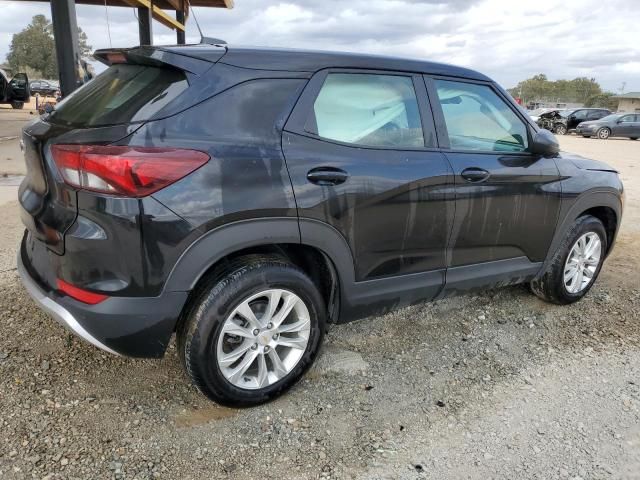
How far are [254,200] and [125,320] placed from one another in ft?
2.53

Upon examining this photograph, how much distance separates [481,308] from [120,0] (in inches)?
391

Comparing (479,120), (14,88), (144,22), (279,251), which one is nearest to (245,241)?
(279,251)

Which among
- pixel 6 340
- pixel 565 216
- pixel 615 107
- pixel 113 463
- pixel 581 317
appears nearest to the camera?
pixel 113 463

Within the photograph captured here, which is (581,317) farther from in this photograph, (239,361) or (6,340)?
(6,340)

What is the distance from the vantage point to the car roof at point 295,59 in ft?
8.14

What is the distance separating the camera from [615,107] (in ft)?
221

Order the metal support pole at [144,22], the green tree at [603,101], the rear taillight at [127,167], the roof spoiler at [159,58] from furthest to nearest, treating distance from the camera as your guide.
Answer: the green tree at [603,101], the metal support pole at [144,22], the roof spoiler at [159,58], the rear taillight at [127,167]

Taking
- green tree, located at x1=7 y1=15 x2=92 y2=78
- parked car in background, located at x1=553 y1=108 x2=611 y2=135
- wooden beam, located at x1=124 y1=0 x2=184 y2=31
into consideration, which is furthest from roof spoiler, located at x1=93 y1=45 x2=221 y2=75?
green tree, located at x1=7 y1=15 x2=92 y2=78

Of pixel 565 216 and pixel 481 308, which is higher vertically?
pixel 565 216

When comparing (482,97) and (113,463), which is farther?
(482,97)

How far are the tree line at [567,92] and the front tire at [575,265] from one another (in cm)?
7005

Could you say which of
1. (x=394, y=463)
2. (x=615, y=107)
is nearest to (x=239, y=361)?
(x=394, y=463)

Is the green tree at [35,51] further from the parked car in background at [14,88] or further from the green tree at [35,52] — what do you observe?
the parked car in background at [14,88]

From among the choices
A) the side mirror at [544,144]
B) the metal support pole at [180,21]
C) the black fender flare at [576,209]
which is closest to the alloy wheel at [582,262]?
the black fender flare at [576,209]
